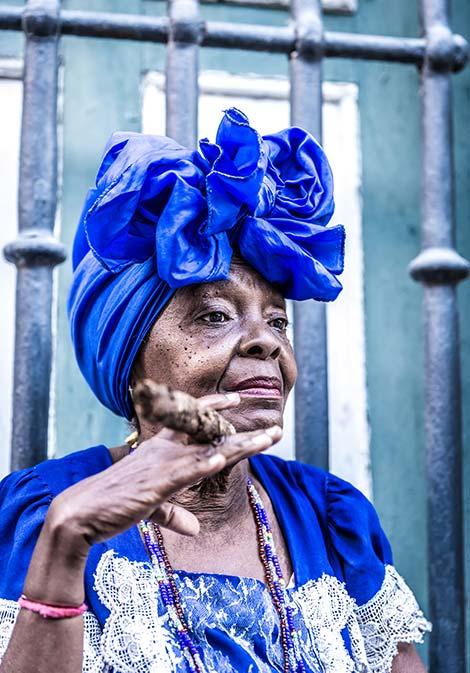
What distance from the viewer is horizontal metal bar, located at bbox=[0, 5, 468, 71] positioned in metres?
2.44

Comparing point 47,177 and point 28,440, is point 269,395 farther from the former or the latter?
point 47,177

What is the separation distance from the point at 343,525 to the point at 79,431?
0.93 m

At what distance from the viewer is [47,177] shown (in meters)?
2.39

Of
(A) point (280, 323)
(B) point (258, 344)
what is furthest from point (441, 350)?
(B) point (258, 344)

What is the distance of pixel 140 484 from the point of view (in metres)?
1.58

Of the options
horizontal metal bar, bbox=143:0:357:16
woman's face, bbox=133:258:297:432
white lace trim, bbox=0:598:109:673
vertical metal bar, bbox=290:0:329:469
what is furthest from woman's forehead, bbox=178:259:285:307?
horizontal metal bar, bbox=143:0:357:16

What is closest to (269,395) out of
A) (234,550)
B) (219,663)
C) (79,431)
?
(234,550)

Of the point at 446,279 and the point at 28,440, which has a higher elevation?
the point at 446,279

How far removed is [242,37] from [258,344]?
2.85ft

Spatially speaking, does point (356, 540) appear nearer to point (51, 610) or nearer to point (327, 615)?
point (327, 615)

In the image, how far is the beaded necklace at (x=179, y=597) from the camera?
1.91 meters

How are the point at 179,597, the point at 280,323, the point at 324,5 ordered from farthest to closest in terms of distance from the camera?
the point at 324,5 → the point at 280,323 → the point at 179,597

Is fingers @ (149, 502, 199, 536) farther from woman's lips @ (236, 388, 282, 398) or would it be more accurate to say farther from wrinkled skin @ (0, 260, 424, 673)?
woman's lips @ (236, 388, 282, 398)

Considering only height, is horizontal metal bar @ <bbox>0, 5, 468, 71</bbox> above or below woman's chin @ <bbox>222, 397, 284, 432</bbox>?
above
